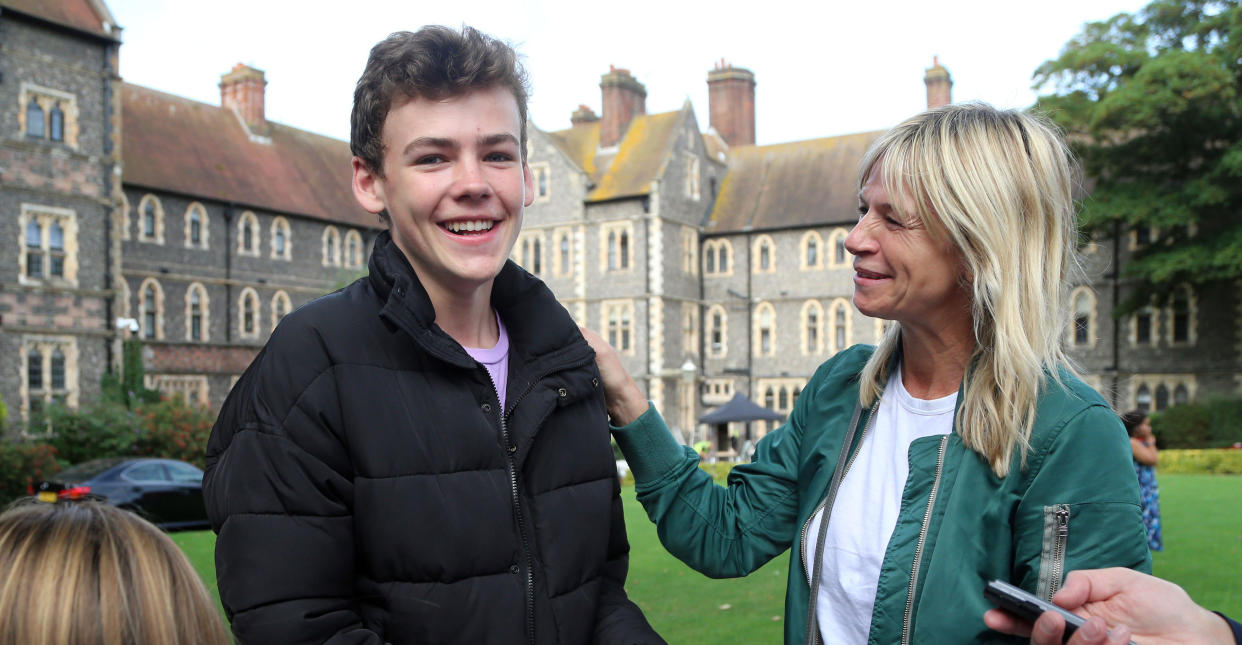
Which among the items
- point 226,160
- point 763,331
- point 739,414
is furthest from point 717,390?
point 226,160

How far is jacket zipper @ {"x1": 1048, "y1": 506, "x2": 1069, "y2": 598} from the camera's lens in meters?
1.92

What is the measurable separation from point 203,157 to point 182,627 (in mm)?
36557

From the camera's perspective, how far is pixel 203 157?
35.2m

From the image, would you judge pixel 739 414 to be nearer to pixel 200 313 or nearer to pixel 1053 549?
pixel 200 313

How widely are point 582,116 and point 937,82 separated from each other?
13489 millimetres

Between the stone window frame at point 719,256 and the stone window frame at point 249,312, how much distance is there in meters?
16.1

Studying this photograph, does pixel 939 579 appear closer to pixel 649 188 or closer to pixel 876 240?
pixel 876 240

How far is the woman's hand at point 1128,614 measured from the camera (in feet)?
5.01

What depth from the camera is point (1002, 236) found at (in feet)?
6.88

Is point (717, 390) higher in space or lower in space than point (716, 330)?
lower

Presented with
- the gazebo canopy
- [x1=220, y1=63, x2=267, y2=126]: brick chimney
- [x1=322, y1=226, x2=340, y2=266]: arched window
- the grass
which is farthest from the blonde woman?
[x1=220, y1=63, x2=267, y2=126]: brick chimney

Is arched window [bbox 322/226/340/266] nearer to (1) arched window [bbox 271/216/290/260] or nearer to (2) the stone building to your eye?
(2) the stone building

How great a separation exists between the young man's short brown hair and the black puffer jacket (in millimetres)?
256

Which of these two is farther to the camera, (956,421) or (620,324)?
(620,324)
